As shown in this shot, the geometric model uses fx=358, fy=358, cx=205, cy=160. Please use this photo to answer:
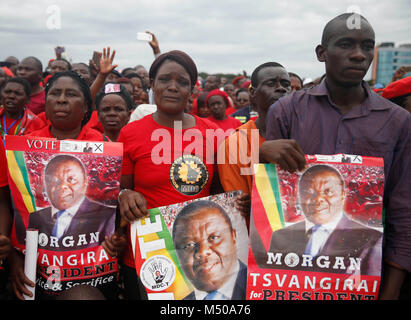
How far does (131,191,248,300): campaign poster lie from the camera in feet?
6.78

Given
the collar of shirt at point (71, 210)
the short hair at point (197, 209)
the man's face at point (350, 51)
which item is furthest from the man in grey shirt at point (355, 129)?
the collar of shirt at point (71, 210)

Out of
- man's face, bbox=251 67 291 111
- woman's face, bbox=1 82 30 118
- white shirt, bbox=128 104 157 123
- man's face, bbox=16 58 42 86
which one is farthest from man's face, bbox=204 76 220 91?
man's face, bbox=251 67 291 111

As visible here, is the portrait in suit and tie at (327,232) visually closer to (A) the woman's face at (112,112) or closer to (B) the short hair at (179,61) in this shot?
(B) the short hair at (179,61)

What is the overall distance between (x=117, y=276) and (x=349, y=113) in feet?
5.63

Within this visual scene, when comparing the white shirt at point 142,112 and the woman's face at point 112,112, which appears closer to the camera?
the woman's face at point 112,112

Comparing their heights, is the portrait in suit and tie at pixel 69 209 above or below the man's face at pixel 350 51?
below

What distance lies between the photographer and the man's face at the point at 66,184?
2.11 metres

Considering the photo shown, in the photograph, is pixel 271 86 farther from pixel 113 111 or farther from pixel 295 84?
pixel 295 84

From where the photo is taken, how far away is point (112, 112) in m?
3.88

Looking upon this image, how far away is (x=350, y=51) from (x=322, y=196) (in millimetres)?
775

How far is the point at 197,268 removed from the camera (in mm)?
2082

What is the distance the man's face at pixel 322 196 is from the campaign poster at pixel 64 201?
1107 millimetres
